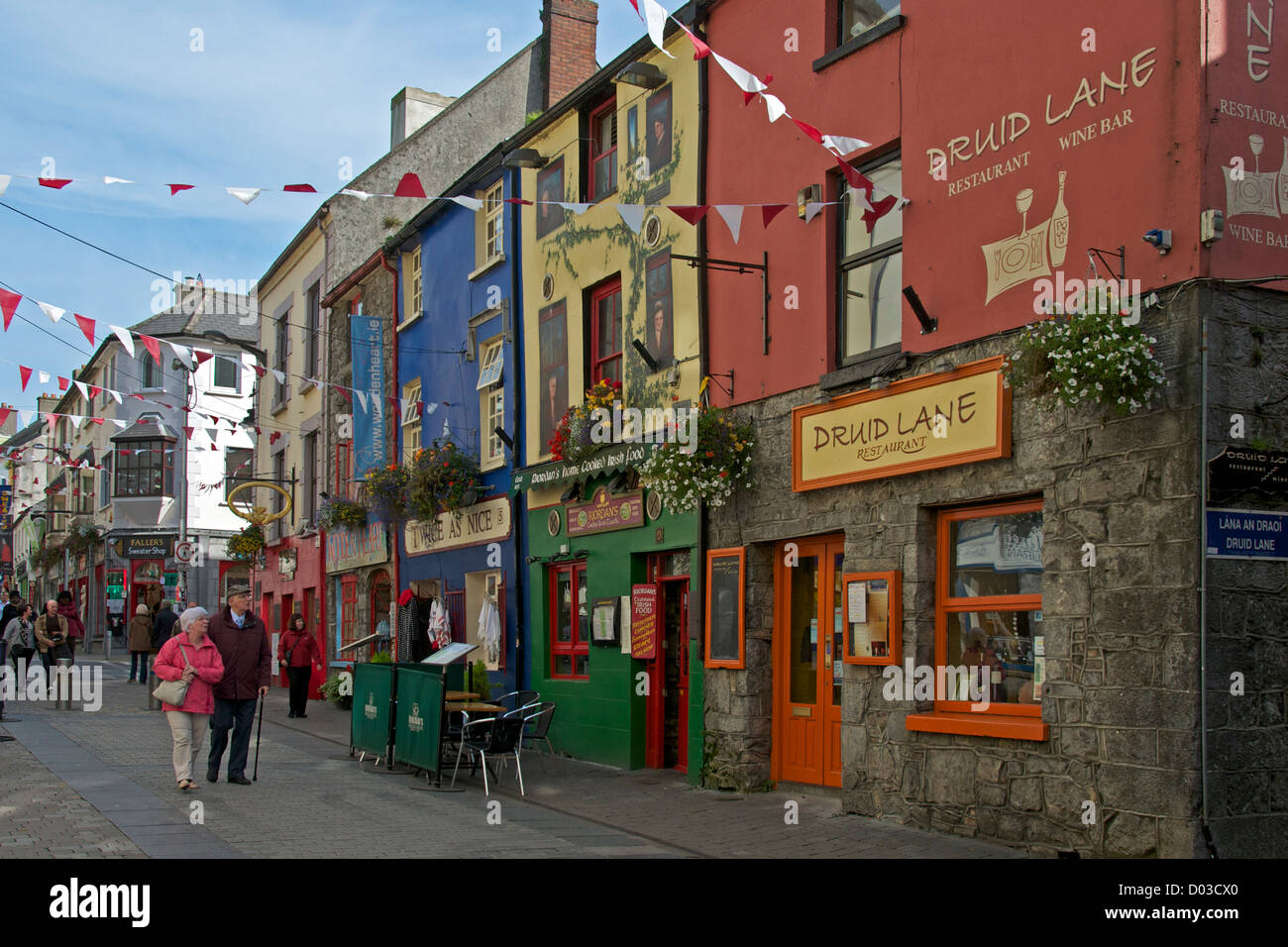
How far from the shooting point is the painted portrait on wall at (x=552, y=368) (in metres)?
16.2

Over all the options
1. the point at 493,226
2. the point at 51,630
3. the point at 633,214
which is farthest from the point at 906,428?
the point at 51,630

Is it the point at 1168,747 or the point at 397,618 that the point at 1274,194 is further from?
the point at 397,618

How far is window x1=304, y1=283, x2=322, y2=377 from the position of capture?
27.6 m

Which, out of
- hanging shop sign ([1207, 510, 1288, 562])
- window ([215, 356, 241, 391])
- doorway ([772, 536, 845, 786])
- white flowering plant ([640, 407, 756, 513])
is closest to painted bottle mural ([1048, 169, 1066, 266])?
hanging shop sign ([1207, 510, 1288, 562])

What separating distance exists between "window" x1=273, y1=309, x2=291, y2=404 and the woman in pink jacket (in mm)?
19931

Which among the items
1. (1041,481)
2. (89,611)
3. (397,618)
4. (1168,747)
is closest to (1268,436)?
(1041,481)

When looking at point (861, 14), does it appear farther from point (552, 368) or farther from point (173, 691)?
point (173, 691)

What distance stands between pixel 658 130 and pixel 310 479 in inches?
666

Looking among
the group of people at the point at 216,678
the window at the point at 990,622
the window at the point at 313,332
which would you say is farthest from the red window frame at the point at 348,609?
the window at the point at 990,622

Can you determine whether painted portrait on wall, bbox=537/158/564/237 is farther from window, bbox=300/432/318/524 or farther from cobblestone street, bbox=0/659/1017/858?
window, bbox=300/432/318/524

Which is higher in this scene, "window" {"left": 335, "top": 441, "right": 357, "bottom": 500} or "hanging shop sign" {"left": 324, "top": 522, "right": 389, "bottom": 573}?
"window" {"left": 335, "top": 441, "right": 357, "bottom": 500}

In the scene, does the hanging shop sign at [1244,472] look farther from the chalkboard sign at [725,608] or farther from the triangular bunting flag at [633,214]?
the chalkboard sign at [725,608]

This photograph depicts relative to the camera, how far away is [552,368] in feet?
54.1
